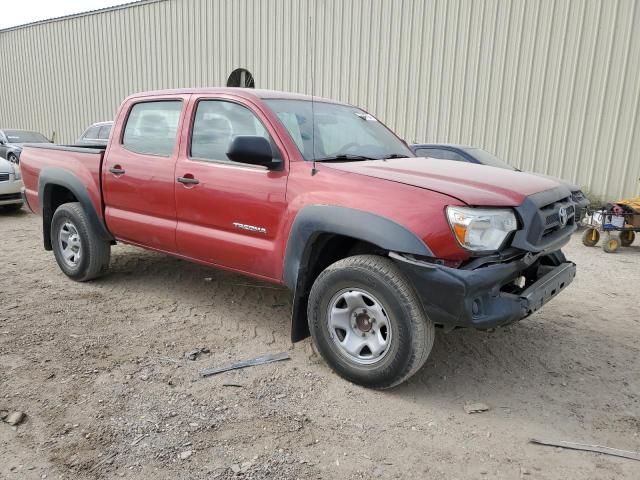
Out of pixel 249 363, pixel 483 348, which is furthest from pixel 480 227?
pixel 249 363

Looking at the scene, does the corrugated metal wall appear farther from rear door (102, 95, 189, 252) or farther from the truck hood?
rear door (102, 95, 189, 252)

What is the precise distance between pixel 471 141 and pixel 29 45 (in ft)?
57.3

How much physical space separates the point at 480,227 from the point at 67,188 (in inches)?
161

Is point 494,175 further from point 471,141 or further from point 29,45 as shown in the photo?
point 29,45

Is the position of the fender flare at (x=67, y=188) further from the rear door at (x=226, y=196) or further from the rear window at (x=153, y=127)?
the rear door at (x=226, y=196)

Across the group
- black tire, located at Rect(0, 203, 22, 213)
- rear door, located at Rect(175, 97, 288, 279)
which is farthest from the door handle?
black tire, located at Rect(0, 203, 22, 213)

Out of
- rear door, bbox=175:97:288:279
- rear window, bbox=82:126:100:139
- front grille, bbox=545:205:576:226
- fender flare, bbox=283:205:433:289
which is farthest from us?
rear window, bbox=82:126:100:139

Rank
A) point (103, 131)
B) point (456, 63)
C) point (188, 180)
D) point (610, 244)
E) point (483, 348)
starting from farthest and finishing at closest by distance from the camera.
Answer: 1. point (103, 131)
2. point (456, 63)
3. point (610, 244)
4. point (188, 180)
5. point (483, 348)

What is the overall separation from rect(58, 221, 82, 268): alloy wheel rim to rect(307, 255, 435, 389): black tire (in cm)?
295

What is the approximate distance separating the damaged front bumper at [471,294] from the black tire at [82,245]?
127 inches

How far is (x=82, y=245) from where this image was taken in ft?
16.1

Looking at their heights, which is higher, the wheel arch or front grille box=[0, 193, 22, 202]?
the wheel arch

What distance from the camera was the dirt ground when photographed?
2466 mm

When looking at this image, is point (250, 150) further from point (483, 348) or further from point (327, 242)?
point (483, 348)
